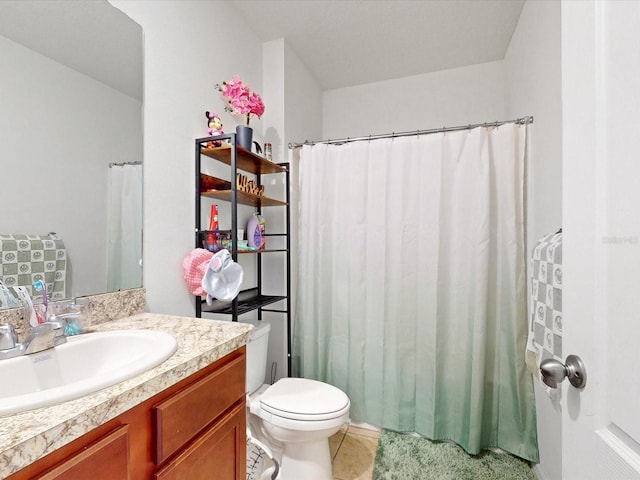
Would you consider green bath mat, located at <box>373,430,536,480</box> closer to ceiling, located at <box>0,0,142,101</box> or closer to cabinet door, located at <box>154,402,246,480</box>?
cabinet door, located at <box>154,402,246,480</box>

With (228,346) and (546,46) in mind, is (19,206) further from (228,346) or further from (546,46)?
(546,46)

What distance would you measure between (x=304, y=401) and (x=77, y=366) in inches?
36.3

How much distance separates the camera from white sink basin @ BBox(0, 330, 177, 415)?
0.52 meters

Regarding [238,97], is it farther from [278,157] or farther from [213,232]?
[213,232]

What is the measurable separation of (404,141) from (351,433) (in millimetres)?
1816

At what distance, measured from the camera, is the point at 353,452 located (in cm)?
166

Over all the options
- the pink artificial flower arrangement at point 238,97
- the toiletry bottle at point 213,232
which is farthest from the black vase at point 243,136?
the toiletry bottle at point 213,232

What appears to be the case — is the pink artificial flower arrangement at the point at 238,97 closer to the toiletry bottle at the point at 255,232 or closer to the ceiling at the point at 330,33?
the ceiling at the point at 330,33

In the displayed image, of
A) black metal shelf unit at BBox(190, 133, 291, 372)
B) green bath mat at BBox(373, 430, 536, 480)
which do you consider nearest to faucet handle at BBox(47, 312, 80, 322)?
black metal shelf unit at BBox(190, 133, 291, 372)

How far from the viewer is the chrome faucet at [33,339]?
697 mm

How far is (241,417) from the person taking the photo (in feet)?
3.03

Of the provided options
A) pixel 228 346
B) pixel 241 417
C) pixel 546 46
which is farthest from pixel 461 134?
pixel 241 417

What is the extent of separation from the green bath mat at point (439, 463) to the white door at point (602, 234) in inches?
43.7

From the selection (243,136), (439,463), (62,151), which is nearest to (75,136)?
(62,151)
